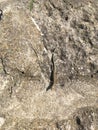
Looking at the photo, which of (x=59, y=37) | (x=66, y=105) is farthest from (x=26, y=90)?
(x=59, y=37)

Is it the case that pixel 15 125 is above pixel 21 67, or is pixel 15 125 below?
below

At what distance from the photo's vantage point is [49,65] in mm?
27344

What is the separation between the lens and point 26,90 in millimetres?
26359

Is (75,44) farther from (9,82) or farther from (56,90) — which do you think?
(9,82)

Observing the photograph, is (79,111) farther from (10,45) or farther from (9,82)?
(10,45)

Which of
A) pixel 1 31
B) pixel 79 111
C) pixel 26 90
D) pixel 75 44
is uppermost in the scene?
pixel 1 31

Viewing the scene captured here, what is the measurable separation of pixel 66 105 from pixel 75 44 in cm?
601

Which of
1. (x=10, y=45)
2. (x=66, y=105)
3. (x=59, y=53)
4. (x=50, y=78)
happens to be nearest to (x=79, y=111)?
(x=66, y=105)

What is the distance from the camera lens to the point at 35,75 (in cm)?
2698

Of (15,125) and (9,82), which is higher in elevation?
(9,82)

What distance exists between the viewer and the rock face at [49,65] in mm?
25766

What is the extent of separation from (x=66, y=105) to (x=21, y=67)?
544 cm

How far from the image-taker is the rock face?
84.5 feet

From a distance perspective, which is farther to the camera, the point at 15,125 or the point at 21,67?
the point at 21,67
